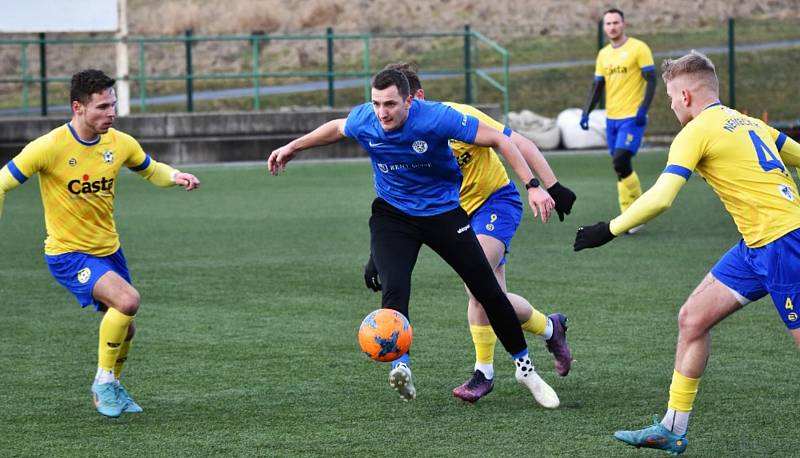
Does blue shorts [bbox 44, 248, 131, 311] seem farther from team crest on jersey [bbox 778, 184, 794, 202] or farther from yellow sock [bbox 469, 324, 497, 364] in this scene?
team crest on jersey [bbox 778, 184, 794, 202]

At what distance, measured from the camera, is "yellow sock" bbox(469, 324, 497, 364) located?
7320 mm

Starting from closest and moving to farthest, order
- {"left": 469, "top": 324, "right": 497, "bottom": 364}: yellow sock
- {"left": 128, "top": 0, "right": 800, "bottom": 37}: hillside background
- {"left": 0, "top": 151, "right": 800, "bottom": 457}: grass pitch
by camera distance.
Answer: {"left": 0, "top": 151, "right": 800, "bottom": 457}: grass pitch → {"left": 469, "top": 324, "right": 497, "bottom": 364}: yellow sock → {"left": 128, "top": 0, "right": 800, "bottom": 37}: hillside background

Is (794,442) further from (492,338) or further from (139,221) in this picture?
(139,221)

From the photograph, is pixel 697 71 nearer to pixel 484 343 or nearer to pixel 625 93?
pixel 484 343

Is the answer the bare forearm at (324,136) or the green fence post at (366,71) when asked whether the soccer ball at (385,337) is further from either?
the green fence post at (366,71)

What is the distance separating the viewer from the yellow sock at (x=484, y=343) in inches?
288

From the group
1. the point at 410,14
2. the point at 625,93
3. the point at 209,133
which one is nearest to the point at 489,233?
the point at 625,93

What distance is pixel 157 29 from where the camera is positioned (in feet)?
130

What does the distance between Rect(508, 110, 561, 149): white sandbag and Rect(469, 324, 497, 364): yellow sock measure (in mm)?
17427

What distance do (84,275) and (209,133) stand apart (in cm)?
1747

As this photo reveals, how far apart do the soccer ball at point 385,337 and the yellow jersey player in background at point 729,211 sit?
1.18 m

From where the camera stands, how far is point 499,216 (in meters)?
7.53

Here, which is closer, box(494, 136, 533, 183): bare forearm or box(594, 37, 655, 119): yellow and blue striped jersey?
box(494, 136, 533, 183): bare forearm

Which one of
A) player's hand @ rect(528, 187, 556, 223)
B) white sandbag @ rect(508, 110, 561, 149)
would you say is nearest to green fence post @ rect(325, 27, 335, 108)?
white sandbag @ rect(508, 110, 561, 149)
